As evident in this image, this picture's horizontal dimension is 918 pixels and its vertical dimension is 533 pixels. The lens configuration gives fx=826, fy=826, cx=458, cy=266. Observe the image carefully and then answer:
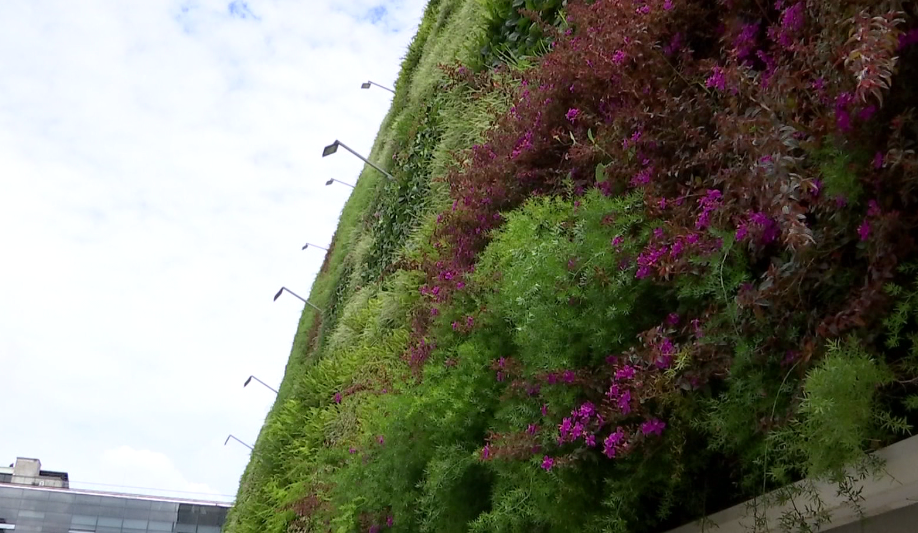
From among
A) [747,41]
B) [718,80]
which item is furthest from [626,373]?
[747,41]

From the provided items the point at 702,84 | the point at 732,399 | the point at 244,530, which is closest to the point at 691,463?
the point at 732,399

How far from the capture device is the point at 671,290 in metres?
2.46

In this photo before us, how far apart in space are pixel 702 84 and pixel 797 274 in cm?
121

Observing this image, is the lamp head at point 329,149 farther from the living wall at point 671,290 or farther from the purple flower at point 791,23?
the purple flower at point 791,23

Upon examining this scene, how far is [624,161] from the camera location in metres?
3.13

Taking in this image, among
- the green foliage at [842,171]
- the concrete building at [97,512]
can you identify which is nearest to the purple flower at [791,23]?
the green foliage at [842,171]

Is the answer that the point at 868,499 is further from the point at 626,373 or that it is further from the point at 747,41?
the point at 747,41

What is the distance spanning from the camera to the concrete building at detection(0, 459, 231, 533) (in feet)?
103

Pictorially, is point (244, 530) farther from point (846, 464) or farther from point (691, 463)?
point (846, 464)

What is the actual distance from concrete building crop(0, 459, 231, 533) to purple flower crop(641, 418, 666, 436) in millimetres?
33881

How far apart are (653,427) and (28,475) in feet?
143

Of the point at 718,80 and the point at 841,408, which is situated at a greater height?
the point at 718,80

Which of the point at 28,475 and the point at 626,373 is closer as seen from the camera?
the point at 626,373

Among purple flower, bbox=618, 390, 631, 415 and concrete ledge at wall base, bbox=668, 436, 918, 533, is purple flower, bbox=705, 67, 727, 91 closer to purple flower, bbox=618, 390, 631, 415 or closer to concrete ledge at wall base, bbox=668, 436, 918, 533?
purple flower, bbox=618, 390, 631, 415
